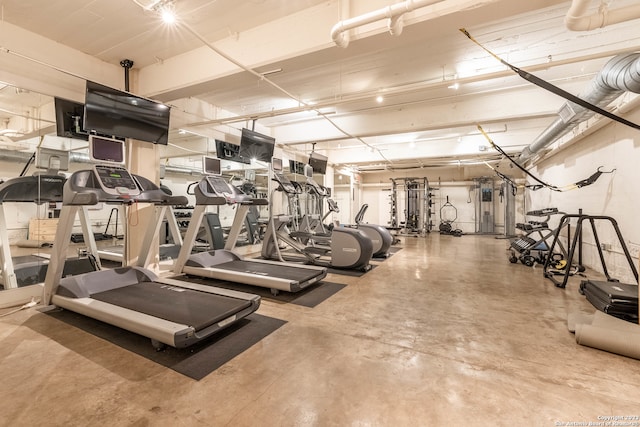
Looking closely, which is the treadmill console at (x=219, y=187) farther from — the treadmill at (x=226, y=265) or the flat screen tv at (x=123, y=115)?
the flat screen tv at (x=123, y=115)

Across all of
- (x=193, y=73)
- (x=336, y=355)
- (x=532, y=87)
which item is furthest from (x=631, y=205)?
(x=193, y=73)

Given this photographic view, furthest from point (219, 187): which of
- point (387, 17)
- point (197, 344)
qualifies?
point (387, 17)

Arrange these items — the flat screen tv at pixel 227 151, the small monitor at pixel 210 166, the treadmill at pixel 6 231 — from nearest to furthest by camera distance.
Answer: the treadmill at pixel 6 231, the small monitor at pixel 210 166, the flat screen tv at pixel 227 151

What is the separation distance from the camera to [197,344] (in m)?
2.34

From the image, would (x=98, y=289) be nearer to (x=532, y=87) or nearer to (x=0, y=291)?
(x=0, y=291)

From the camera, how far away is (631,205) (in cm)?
389

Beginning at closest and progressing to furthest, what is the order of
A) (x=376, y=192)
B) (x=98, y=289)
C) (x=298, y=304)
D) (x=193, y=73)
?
(x=98, y=289) < (x=298, y=304) < (x=193, y=73) < (x=376, y=192)

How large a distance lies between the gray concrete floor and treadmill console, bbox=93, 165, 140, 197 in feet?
4.54

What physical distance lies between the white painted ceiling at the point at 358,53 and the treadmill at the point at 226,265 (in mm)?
1428

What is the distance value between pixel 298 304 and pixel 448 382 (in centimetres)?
184

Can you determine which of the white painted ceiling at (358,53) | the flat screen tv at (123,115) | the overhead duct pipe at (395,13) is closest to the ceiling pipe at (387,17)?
the overhead duct pipe at (395,13)

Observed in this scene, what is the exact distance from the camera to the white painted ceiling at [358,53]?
2.92 meters

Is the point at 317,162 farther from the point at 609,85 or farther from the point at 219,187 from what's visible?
the point at 609,85

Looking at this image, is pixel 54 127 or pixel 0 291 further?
pixel 54 127
